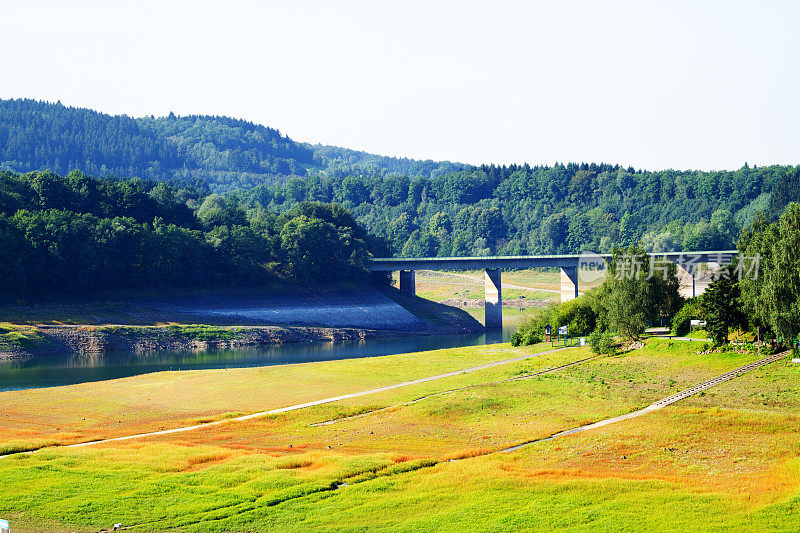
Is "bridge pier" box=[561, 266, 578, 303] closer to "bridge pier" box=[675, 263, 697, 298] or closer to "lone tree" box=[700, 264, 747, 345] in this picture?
"bridge pier" box=[675, 263, 697, 298]

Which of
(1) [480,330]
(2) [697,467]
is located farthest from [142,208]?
(2) [697,467]

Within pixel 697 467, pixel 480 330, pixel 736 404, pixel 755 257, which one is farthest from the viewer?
pixel 480 330

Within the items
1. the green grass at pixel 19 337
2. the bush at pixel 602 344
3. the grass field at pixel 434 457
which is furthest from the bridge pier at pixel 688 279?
the green grass at pixel 19 337

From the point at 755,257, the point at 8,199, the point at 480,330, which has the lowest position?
the point at 480,330

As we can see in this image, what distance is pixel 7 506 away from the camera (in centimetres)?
3300

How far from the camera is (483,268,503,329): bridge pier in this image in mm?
161375

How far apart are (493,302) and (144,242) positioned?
6217 cm

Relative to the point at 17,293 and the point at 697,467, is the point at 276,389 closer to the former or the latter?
the point at 697,467

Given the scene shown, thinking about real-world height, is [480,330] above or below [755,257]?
below

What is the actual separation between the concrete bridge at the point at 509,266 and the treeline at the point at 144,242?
947 cm

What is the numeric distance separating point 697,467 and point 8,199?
128936 mm

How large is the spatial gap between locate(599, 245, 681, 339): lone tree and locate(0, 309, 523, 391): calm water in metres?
36.3

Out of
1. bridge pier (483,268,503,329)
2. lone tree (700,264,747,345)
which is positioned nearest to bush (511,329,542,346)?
lone tree (700,264,747,345)

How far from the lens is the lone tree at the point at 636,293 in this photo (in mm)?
82812
